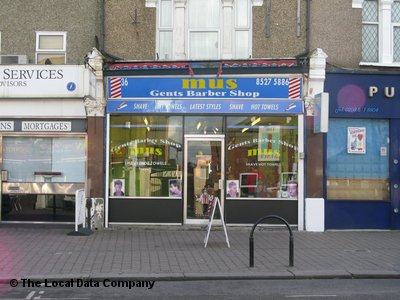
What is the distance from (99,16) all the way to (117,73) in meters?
1.64

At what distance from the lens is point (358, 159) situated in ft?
45.7

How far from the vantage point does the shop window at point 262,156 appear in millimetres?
13758

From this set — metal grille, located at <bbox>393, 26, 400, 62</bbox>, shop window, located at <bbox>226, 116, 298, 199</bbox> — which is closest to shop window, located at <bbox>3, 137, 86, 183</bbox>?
shop window, located at <bbox>226, 116, 298, 199</bbox>

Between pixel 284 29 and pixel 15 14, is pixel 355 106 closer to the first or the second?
pixel 284 29

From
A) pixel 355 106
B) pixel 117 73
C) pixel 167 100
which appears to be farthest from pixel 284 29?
pixel 117 73

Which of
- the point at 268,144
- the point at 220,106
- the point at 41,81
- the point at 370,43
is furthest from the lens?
the point at 370,43

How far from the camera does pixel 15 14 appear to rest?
13969 millimetres

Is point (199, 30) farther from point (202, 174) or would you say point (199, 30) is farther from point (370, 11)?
point (370, 11)

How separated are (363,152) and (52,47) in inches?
352

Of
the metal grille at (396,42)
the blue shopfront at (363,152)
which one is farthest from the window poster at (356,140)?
the metal grille at (396,42)

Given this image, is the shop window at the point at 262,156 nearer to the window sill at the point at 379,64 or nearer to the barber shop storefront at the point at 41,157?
the window sill at the point at 379,64

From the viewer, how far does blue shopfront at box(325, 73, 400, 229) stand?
45.1 feet

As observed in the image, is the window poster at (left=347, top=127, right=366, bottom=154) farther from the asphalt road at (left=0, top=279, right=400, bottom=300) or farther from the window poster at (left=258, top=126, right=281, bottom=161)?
the asphalt road at (left=0, top=279, right=400, bottom=300)

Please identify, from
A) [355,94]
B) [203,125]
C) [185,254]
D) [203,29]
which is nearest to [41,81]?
[203,125]
